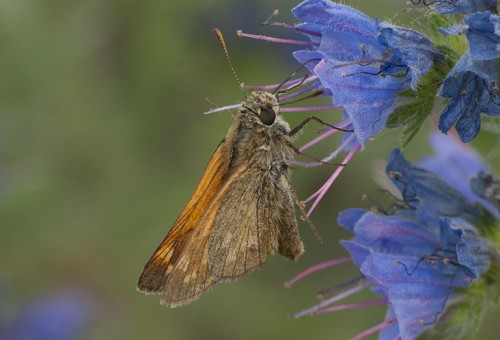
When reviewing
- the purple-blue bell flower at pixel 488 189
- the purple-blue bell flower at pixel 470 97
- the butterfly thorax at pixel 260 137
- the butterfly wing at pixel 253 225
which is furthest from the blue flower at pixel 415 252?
the purple-blue bell flower at pixel 470 97

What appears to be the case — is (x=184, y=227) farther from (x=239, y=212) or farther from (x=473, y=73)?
(x=473, y=73)

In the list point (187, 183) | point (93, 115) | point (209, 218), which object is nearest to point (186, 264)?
point (209, 218)

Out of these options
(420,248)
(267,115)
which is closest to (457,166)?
(420,248)

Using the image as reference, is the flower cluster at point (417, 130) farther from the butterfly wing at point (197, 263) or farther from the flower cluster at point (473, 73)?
the butterfly wing at point (197, 263)

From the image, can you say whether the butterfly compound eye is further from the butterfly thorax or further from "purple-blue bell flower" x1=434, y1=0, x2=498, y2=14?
"purple-blue bell flower" x1=434, y1=0, x2=498, y2=14

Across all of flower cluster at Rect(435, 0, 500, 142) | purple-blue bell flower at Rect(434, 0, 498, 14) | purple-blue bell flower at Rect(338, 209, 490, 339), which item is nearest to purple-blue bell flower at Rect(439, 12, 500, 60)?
flower cluster at Rect(435, 0, 500, 142)

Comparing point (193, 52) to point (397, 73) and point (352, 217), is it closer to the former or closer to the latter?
point (352, 217)
